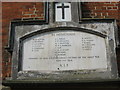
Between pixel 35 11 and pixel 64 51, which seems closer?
pixel 64 51

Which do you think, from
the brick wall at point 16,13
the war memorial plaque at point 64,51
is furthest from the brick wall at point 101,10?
the brick wall at point 16,13

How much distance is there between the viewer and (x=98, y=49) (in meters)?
5.09

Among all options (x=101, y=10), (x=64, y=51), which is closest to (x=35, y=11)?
(x=64, y=51)

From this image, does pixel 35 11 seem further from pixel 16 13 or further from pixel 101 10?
pixel 101 10

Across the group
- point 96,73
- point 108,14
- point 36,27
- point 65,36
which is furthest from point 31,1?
point 96,73

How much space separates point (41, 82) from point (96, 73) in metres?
1.03

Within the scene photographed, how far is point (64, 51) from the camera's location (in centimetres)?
507

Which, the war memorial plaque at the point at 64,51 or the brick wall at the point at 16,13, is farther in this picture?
the brick wall at the point at 16,13

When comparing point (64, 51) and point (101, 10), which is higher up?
point (101, 10)

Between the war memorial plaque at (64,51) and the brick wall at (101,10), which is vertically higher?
the brick wall at (101,10)

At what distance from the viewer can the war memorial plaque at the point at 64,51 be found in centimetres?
498

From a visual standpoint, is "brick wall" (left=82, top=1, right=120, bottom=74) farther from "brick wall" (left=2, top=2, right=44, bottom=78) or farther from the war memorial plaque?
"brick wall" (left=2, top=2, right=44, bottom=78)

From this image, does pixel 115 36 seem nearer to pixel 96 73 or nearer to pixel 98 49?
pixel 98 49

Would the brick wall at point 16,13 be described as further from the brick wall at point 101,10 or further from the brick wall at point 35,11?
the brick wall at point 101,10
